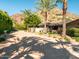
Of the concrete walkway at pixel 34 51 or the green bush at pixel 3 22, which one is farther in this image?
the green bush at pixel 3 22

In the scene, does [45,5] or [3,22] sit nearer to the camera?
[3,22]

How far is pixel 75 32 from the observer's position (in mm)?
45406

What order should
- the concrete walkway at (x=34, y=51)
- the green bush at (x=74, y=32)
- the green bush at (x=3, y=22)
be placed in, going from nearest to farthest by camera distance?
the concrete walkway at (x=34, y=51), the green bush at (x=74, y=32), the green bush at (x=3, y=22)

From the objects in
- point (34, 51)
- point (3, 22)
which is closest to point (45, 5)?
point (3, 22)

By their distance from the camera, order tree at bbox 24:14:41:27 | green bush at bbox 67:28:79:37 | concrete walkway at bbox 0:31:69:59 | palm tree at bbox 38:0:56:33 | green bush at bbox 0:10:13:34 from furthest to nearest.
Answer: tree at bbox 24:14:41:27
palm tree at bbox 38:0:56:33
green bush at bbox 0:10:13:34
green bush at bbox 67:28:79:37
concrete walkway at bbox 0:31:69:59

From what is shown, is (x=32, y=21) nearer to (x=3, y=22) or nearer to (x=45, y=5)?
(x=45, y=5)

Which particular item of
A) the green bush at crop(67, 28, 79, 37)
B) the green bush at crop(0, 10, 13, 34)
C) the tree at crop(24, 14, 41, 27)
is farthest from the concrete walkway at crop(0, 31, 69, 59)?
the tree at crop(24, 14, 41, 27)

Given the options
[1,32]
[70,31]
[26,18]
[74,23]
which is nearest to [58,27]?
[74,23]

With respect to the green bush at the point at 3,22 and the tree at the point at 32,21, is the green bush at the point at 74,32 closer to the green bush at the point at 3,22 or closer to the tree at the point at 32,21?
the green bush at the point at 3,22

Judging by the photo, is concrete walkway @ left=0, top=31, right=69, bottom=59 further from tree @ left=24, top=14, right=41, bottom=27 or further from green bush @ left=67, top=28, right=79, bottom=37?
tree @ left=24, top=14, right=41, bottom=27

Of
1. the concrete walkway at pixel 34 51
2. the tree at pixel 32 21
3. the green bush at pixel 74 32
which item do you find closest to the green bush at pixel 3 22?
the green bush at pixel 74 32

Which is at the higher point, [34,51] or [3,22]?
[3,22]

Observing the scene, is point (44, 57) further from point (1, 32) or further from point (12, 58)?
point (1, 32)

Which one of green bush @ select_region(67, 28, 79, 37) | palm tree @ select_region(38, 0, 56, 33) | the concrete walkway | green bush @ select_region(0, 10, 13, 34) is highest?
palm tree @ select_region(38, 0, 56, 33)
